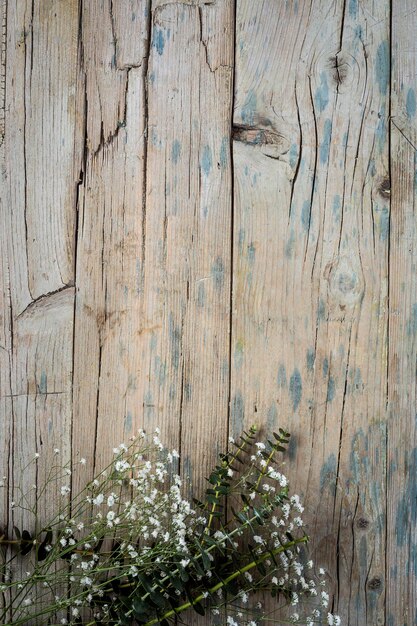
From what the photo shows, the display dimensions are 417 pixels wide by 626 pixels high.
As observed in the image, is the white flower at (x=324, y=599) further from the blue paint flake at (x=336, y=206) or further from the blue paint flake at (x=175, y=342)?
the blue paint flake at (x=336, y=206)

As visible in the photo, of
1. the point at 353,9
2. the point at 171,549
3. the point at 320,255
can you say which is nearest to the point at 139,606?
the point at 171,549

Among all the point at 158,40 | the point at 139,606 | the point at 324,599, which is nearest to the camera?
the point at 139,606

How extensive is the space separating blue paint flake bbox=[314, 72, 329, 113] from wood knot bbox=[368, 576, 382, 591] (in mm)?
993

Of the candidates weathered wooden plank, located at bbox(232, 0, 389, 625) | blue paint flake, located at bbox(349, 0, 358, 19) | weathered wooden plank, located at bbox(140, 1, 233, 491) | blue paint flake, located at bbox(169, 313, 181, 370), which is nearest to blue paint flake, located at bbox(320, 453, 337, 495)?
weathered wooden plank, located at bbox(232, 0, 389, 625)

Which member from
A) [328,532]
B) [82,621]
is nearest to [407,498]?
[328,532]

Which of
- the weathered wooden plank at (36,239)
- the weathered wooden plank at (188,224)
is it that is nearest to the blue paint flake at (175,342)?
the weathered wooden plank at (188,224)

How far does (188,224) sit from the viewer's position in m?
1.42

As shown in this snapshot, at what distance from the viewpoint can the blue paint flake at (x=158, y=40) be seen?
1.44 metres

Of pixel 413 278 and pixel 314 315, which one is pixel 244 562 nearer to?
pixel 314 315

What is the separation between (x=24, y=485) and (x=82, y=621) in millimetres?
311

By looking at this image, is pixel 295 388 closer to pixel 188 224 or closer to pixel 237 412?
pixel 237 412

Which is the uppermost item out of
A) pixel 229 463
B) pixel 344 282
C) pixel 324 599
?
pixel 344 282

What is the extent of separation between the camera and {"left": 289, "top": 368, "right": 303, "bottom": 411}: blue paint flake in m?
1.39

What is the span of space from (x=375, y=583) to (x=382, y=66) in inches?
42.8
